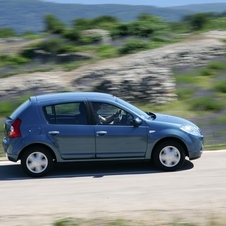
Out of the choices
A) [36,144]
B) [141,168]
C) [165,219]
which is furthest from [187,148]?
[165,219]

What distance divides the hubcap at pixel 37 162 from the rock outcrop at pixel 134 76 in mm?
8040

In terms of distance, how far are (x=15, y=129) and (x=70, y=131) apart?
1018 millimetres

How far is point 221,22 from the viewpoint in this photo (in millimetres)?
Answer: 44750

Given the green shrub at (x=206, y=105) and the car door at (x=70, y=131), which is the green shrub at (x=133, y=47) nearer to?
the green shrub at (x=206, y=105)

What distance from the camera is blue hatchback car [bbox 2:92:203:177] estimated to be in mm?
11977

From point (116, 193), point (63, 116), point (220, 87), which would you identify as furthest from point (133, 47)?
point (116, 193)

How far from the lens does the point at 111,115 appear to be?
12.2m

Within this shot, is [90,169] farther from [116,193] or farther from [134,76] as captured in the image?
[134,76]

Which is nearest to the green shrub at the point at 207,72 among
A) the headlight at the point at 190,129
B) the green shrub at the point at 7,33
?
the headlight at the point at 190,129

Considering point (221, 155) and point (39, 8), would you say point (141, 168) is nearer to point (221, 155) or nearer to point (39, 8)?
point (221, 155)

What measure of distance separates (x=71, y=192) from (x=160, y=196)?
1.57 m

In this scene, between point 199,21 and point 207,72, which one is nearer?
point 207,72

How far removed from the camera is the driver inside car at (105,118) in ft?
39.8

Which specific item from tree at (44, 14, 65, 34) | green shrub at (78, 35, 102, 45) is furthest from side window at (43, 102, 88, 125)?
tree at (44, 14, 65, 34)
